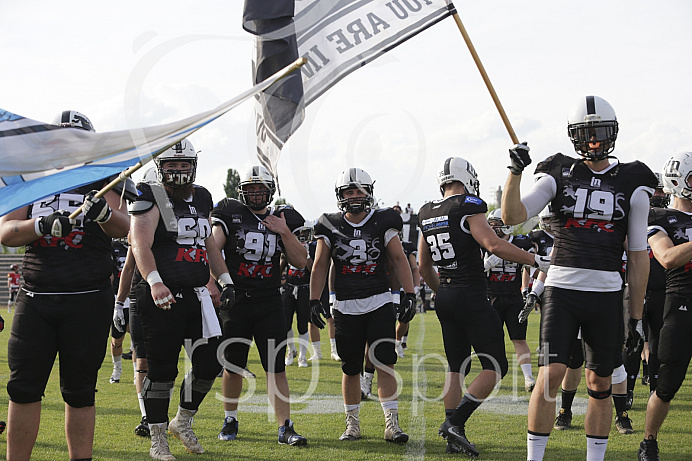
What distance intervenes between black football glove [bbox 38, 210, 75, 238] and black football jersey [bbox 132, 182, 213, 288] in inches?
47.0

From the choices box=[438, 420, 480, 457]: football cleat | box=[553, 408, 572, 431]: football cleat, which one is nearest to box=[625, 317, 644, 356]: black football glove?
box=[438, 420, 480, 457]: football cleat

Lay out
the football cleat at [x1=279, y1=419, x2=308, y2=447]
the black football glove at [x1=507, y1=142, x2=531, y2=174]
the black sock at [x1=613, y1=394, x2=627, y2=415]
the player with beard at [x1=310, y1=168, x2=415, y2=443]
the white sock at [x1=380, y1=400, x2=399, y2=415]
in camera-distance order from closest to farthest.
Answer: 1. the black football glove at [x1=507, y1=142, x2=531, y2=174]
2. the football cleat at [x1=279, y1=419, x2=308, y2=447]
3. the white sock at [x1=380, y1=400, x2=399, y2=415]
4. the player with beard at [x1=310, y1=168, x2=415, y2=443]
5. the black sock at [x1=613, y1=394, x2=627, y2=415]

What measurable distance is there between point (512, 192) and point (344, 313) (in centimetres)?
249

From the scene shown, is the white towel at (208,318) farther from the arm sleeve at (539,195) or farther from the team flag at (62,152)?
the arm sleeve at (539,195)

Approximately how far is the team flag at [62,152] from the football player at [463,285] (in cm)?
229

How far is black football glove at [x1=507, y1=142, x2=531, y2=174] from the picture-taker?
4191mm

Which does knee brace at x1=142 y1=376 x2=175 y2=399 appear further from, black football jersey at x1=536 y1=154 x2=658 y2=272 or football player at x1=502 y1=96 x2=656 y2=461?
black football jersey at x1=536 y1=154 x2=658 y2=272

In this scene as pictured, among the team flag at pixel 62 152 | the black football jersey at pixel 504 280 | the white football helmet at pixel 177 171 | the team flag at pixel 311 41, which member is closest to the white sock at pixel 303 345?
the black football jersey at pixel 504 280

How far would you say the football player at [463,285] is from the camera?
5727 millimetres

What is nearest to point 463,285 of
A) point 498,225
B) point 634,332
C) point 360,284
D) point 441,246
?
point 441,246

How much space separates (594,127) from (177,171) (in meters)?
2.95

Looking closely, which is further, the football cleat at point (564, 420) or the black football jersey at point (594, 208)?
the football cleat at point (564, 420)

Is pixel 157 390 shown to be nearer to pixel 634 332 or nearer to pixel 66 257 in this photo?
pixel 66 257

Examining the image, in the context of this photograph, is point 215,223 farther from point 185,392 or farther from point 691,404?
point 691,404
